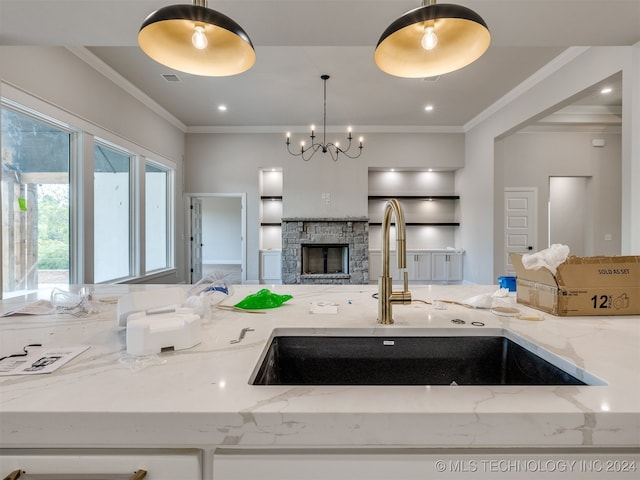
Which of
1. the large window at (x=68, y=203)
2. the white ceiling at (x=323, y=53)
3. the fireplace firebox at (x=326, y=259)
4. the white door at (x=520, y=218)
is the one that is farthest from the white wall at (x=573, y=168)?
the large window at (x=68, y=203)

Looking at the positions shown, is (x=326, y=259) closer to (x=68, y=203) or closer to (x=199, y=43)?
(x=68, y=203)

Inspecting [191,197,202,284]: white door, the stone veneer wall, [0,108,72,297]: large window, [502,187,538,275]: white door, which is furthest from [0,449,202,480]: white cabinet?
[502,187,538,275]: white door

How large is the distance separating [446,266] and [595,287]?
18.5 ft

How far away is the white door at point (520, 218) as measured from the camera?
19.7 feet

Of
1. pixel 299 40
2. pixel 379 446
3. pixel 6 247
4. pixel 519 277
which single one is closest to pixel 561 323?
pixel 519 277

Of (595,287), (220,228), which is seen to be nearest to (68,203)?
(595,287)

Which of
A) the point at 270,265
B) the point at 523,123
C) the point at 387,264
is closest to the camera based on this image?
the point at 387,264

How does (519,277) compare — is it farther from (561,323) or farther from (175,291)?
(175,291)

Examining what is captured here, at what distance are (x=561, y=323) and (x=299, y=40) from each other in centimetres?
237

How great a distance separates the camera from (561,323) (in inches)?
43.3

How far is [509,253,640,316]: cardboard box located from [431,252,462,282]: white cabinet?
5.52 m

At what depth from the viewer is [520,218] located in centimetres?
604

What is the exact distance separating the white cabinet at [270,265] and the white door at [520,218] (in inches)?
173

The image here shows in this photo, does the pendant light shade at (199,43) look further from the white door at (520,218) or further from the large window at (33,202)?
the white door at (520,218)
